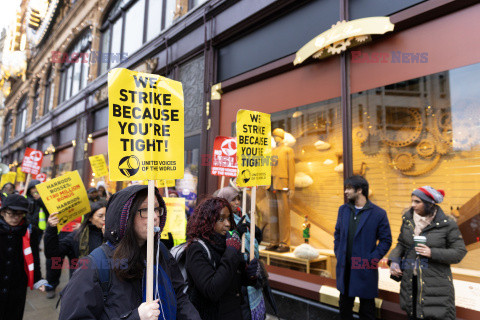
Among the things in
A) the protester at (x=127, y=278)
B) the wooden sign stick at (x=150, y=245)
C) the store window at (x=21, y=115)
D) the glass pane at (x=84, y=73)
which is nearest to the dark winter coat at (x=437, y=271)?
the protester at (x=127, y=278)

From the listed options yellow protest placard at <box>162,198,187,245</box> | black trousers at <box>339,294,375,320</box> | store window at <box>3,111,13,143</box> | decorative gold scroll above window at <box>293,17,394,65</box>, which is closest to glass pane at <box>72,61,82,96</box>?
yellow protest placard at <box>162,198,187,245</box>

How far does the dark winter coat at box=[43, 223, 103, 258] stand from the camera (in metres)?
3.36

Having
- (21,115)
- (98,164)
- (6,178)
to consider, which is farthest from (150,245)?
(21,115)

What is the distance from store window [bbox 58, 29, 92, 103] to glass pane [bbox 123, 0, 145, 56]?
3802 mm

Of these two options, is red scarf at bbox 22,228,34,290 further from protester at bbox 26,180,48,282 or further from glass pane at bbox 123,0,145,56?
glass pane at bbox 123,0,145,56

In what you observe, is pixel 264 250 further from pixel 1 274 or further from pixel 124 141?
pixel 124 141

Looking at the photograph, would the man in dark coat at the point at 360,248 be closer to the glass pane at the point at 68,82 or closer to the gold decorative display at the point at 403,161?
the gold decorative display at the point at 403,161

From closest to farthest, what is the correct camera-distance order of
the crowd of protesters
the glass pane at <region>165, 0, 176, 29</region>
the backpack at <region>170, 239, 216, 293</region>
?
the crowd of protesters
the backpack at <region>170, 239, 216, 293</region>
the glass pane at <region>165, 0, 176, 29</region>

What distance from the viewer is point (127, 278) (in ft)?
5.09

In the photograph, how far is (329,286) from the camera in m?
4.64

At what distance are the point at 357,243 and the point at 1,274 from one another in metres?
3.98

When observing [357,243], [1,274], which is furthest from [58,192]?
[357,243]

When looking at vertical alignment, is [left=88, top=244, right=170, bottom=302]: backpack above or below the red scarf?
above

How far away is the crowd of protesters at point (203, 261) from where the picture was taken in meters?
1.51
